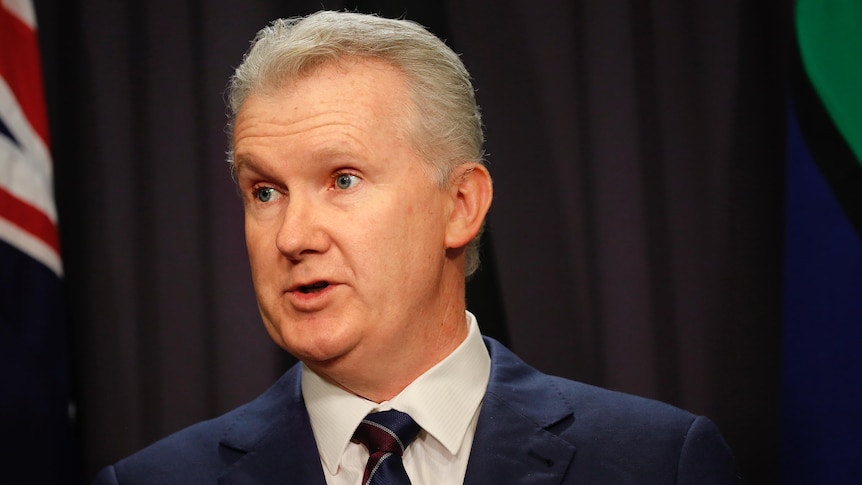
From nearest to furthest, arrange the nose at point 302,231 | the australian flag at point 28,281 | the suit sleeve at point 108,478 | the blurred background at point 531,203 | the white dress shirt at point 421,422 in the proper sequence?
1. the nose at point 302,231
2. the white dress shirt at point 421,422
3. the suit sleeve at point 108,478
4. the australian flag at point 28,281
5. the blurred background at point 531,203

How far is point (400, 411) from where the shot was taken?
5.98 ft

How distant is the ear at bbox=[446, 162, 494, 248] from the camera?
1.91m

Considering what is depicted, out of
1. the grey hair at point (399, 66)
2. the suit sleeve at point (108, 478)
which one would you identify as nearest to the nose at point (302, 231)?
the grey hair at point (399, 66)

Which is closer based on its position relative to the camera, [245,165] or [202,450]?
[245,165]

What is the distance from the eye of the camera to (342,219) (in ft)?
5.73

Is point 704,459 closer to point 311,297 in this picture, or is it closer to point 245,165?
point 311,297

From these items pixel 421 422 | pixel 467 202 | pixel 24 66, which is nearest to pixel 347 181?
pixel 467 202

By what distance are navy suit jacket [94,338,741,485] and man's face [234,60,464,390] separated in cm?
19

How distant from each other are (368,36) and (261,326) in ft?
3.82

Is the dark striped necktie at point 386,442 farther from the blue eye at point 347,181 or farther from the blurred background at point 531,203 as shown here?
the blurred background at point 531,203

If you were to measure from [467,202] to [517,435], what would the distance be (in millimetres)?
466

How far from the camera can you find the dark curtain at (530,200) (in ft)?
8.87

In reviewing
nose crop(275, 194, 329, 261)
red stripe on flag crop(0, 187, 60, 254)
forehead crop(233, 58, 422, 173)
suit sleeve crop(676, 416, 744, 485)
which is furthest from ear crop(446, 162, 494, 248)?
red stripe on flag crop(0, 187, 60, 254)

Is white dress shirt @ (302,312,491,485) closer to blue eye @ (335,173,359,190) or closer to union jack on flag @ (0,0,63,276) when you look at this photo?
blue eye @ (335,173,359,190)
